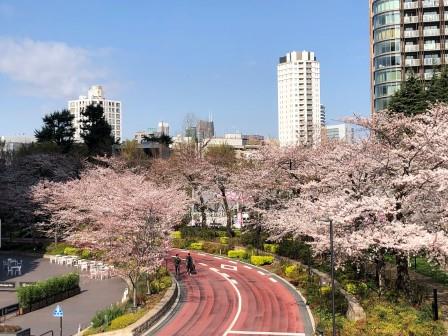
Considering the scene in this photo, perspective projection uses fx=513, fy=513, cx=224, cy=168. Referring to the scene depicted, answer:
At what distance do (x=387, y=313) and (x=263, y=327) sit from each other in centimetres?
554

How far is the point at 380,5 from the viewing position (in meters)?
79.2

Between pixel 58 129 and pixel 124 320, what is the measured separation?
61715mm

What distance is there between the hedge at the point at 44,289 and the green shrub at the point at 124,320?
22.4ft

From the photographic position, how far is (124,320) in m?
23.5

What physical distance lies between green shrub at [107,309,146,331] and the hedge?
6814 mm

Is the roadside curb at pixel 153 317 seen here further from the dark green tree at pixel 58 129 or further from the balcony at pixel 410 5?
the balcony at pixel 410 5

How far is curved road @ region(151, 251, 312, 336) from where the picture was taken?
76.0 ft

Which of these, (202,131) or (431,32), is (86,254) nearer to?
(202,131)

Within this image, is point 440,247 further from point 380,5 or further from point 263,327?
point 380,5

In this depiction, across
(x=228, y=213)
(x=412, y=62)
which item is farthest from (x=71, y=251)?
(x=412, y=62)

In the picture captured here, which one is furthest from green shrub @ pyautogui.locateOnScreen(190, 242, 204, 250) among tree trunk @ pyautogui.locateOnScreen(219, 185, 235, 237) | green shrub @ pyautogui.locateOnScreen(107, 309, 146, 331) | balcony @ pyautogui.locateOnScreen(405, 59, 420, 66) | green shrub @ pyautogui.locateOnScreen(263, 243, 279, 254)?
balcony @ pyautogui.locateOnScreen(405, 59, 420, 66)

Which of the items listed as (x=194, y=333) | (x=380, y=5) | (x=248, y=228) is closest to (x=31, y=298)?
(x=194, y=333)

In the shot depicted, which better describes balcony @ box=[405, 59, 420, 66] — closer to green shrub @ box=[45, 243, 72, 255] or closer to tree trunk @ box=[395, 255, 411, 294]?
green shrub @ box=[45, 243, 72, 255]

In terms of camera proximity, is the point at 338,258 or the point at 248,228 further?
the point at 248,228
